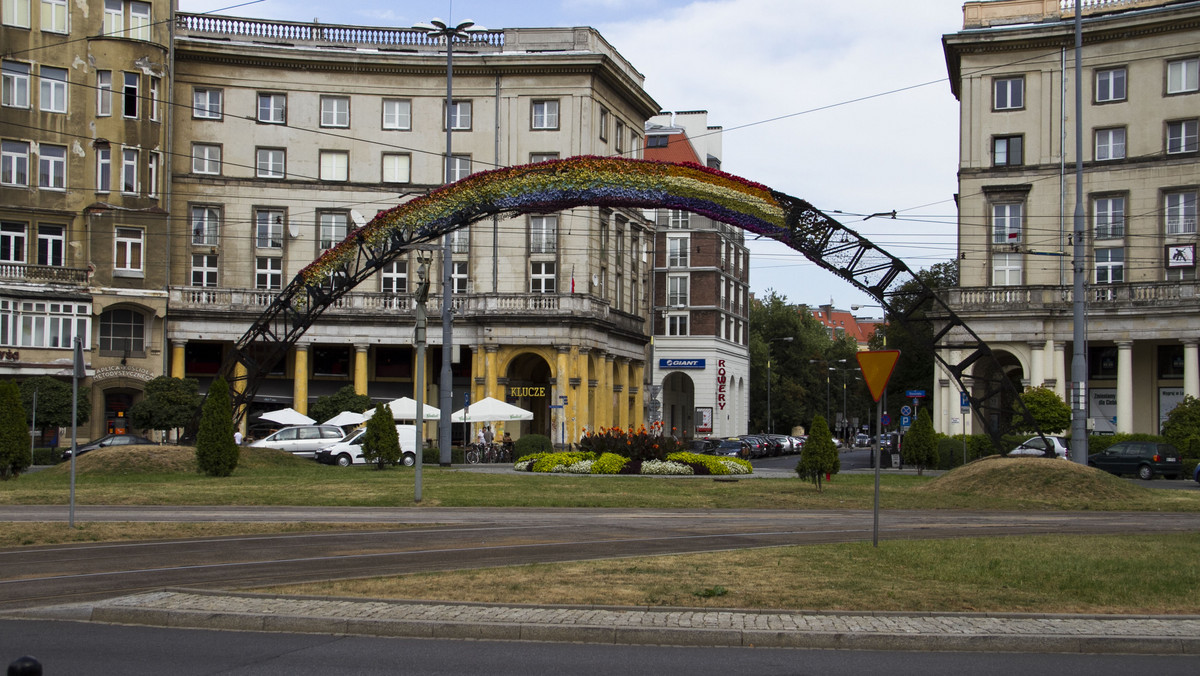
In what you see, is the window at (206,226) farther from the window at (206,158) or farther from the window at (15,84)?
the window at (15,84)

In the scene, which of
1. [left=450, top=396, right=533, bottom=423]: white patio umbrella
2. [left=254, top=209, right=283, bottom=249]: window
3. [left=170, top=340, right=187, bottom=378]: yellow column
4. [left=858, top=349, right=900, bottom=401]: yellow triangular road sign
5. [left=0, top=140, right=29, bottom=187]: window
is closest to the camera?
[left=858, top=349, right=900, bottom=401]: yellow triangular road sign

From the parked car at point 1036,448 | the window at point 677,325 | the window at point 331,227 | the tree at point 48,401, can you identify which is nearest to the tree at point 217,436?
the tree at point 48,401

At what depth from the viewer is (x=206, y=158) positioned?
6281 cm

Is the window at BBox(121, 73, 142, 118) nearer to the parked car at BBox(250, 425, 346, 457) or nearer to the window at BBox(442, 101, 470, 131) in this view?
the window at BBox(442, 101, 470, 131)

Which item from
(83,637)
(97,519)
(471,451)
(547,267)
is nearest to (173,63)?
(547,267)

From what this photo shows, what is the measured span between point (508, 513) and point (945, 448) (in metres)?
32.8

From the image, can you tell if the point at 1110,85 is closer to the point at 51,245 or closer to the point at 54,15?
the point at 54,15

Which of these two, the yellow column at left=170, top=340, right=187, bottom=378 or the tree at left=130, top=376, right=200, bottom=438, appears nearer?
the tree at left=130, top=376, right=200, bottom=438

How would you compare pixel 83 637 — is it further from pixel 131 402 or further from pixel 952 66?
pixel 952 66

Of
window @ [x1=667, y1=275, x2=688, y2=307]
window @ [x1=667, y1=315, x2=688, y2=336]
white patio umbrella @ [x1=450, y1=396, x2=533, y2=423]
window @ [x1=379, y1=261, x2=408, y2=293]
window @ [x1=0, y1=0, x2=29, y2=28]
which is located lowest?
white patio umbrella @ [x1=450, y1=396, x2=533, y2=423]

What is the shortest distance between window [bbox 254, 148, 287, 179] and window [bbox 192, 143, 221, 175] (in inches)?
77.0

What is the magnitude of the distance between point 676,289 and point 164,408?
43947mm

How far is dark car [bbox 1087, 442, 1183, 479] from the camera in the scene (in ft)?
148

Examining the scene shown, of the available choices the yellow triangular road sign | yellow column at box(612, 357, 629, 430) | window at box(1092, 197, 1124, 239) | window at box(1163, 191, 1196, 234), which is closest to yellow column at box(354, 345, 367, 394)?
yellow column at box(612, 357, 629, 430)
